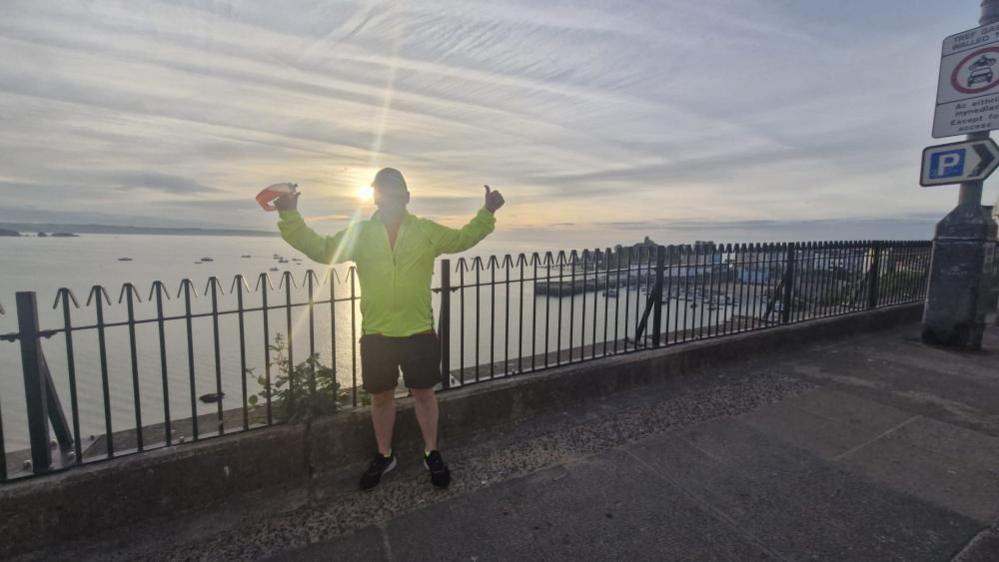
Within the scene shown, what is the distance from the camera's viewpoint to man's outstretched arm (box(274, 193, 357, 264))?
2.88m

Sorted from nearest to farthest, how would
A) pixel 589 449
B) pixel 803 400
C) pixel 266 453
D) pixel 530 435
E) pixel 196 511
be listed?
pixel 196 511
pixel 266 453
pixel 589 449
pixel 530 435
pixel 803 400

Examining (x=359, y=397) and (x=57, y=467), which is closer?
(x=57, y=467)

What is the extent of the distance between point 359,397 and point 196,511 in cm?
126

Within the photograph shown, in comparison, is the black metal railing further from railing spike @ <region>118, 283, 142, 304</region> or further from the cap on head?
the cap on head

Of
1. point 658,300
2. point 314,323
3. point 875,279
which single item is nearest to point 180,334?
point 314,323

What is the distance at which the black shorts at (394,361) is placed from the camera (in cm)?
305

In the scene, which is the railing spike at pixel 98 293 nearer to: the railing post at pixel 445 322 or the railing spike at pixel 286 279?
the railing spike at pixel 286 279

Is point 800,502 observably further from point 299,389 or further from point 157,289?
point 157,289

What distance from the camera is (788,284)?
6.76m

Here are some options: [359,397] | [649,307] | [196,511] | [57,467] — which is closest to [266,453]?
[196,511]

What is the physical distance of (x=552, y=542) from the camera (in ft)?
8.44

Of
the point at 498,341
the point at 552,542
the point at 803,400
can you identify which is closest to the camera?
the point at 552,542

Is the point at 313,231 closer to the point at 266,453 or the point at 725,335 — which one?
the point at 266,453

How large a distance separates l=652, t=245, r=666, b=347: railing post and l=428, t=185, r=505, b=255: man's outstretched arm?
2912 millimetres
